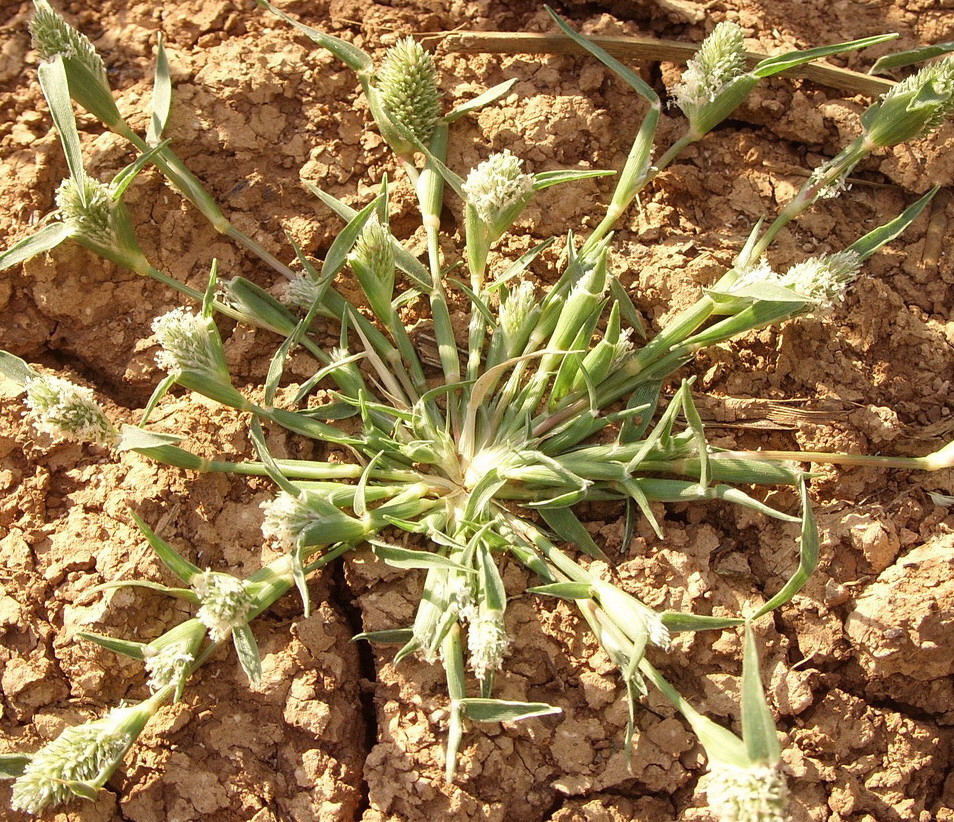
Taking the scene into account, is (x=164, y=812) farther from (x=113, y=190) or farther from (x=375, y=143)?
(x=375, y=143)

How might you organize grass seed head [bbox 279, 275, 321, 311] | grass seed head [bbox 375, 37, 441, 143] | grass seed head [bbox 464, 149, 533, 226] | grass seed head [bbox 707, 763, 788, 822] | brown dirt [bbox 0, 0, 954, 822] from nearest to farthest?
1. grass seed head [bbox 707, 763, 788, 822]
2. brown dirt [bbox 0, 0, 954, 822]
3. grass seed head [bbox 464, 149, 533, 226]
4. grass seed head [bbox 279, 275, 321, 311]
5. grass seed head [bbox 375, 37, 441, 143]

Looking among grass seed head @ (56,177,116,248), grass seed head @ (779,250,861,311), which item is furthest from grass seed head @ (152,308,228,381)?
grass seed head @ (779,250,861,311)

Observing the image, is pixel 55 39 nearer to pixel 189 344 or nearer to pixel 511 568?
pixel 189 344

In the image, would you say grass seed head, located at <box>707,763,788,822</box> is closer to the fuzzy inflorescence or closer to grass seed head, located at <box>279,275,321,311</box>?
the fuzzy inflorescence

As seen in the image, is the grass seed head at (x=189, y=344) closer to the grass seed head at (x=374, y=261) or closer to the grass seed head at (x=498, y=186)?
the grass seed head at (x=374, y=261)

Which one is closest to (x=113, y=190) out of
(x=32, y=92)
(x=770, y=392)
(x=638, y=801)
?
(x=32, y=92)

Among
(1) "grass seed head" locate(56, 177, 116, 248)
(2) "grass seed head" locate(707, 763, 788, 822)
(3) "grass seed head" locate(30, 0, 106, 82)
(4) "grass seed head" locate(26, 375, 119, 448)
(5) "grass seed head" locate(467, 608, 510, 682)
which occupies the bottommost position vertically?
(2) "grass seed head" locate(707, 763, 788, 822)
